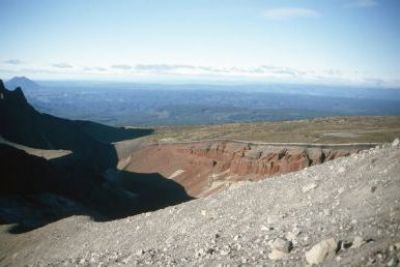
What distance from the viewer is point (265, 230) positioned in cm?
1700

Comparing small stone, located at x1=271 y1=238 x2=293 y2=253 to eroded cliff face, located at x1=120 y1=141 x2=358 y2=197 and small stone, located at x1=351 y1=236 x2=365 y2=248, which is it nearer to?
small stone, located at x1=351 y1=236 x2=365 y2=248

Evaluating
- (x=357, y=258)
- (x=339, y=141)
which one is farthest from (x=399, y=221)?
(x=339, y=141)

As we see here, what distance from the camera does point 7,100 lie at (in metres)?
79.5

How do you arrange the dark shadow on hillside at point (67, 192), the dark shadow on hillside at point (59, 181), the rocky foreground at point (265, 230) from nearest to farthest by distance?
the rocky foreground at point (265, 230)
the dark shadow on hillside at point (67, 192)
the dark shadow on hillside at point (59, 181)

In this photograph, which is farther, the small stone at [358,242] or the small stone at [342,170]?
the small stone at [342,170]

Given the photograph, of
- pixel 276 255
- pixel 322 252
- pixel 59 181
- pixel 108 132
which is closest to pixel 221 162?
pixel 59 181

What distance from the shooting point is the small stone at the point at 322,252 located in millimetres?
11906

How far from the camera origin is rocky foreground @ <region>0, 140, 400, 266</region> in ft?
41.7

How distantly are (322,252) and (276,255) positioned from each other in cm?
181

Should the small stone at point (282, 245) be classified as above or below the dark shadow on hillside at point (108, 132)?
above

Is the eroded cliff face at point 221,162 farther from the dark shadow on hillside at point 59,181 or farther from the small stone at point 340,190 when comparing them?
the small stone at point 340,190

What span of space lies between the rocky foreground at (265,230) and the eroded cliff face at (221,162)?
2391cm

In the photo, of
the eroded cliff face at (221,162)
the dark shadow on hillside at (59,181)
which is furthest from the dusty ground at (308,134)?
the dark shadow on hillside at (59,181)

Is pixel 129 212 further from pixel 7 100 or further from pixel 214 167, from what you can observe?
pixel 7 100
